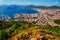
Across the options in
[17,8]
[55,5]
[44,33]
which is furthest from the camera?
[55,5]

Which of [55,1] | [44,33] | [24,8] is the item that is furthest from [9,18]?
[44,33]

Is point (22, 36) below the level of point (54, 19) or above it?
above

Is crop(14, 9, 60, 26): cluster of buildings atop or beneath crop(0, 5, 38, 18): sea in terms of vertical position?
beneath

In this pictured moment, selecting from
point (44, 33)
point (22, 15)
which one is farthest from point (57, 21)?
point (44, 33)

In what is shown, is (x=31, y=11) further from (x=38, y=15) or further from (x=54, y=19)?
(x=54, y=19)

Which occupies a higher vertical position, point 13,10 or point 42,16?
point 13,10

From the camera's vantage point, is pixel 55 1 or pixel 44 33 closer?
pixel 44 33

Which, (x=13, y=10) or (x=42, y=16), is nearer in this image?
(x=13, y=10)

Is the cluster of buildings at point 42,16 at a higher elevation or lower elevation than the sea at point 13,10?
lower

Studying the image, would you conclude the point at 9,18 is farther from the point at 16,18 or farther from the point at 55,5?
the point at 55,5

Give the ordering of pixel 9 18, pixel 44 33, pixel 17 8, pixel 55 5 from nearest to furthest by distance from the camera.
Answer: pixel 44 33 < pixel 9 18 < pixel 17 8 < pixel 55 5
